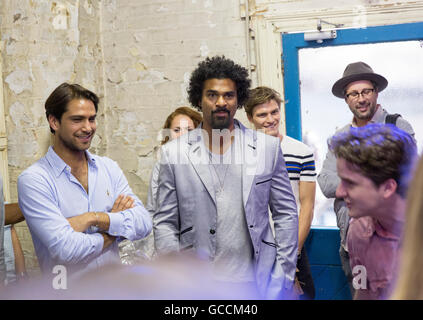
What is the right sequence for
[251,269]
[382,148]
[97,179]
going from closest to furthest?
[382,148]
[251,269]
[97,179]

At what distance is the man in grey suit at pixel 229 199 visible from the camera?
5.86 feet

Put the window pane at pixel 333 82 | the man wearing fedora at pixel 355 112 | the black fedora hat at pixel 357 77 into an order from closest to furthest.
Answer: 1. the man wearing fedora at pixel 355 112
2. the black fedora hat at pixel 357 77
3. the window pane at pixel 333 82

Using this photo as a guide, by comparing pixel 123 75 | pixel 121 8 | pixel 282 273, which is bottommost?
pixel 282 273

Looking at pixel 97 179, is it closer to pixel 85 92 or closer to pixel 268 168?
pixel 85 92

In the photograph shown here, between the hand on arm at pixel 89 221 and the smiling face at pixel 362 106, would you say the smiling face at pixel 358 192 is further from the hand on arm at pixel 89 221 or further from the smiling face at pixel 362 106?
the smiling face at pixel 362 106

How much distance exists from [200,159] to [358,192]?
79cm

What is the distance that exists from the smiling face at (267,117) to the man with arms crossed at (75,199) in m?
0.81

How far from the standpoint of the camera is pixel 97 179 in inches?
76.8

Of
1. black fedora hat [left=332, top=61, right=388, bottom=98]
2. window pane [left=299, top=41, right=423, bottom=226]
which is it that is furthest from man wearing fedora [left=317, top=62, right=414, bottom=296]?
window pane [left=299, top=41, right=423, bottom=226]

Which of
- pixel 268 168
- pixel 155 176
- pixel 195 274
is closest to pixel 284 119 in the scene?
pixel 155 176

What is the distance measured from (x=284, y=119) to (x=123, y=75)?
3.62 feet

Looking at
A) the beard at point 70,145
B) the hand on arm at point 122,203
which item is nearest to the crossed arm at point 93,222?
the hand on arm at point 122,203

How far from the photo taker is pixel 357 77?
270 centimetres

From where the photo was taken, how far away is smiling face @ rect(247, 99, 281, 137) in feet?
8.23
